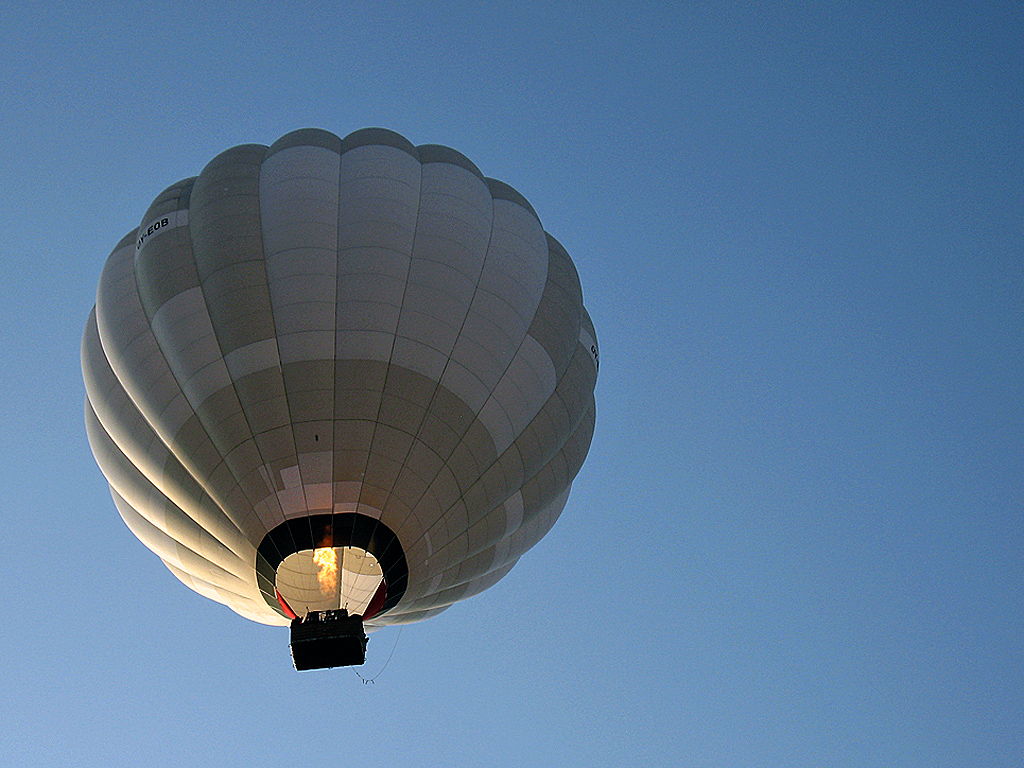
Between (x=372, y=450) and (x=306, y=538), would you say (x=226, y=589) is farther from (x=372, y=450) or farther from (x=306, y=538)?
(x=372, y=450)

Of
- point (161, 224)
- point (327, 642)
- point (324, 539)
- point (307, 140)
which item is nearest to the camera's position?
point (327, 642)

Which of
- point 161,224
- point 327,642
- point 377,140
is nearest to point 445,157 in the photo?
point 377,140

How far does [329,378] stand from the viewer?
11445mm

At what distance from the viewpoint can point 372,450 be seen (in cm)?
1151

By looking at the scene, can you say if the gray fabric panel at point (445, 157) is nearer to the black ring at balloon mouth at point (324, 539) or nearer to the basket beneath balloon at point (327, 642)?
the black ring at balloon mouth at point (324, 539)

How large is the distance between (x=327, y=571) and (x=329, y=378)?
2.07 meters

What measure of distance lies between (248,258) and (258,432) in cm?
198

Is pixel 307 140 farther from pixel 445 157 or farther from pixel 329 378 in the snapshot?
pixel 329 378

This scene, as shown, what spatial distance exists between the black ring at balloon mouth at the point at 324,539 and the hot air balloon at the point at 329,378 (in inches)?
0.8

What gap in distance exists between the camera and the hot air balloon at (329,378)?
37.5 feet

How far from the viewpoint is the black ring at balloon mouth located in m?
11.4

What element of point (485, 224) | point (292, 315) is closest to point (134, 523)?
point (292, 315)

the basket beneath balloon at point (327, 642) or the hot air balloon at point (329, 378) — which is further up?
the hot air balloon at point (329, 378)

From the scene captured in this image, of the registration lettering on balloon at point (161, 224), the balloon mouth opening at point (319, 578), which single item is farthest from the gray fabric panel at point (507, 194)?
the balloon mouth opening at point (319, 578)
